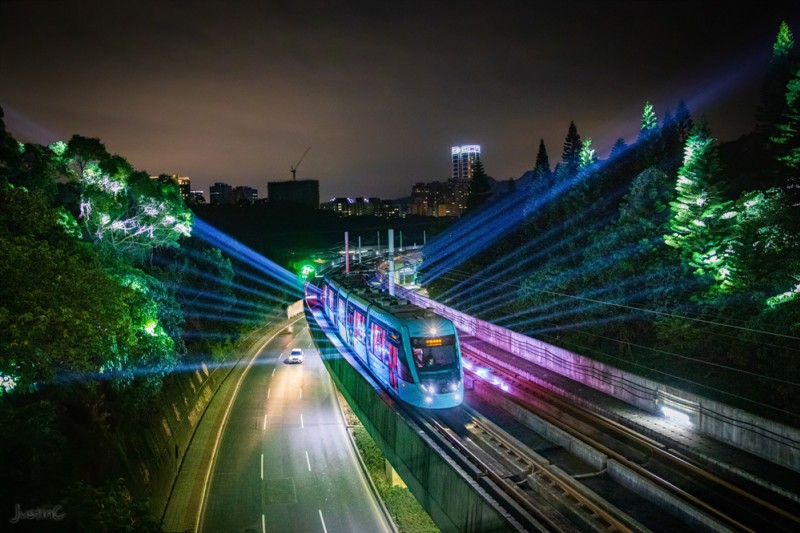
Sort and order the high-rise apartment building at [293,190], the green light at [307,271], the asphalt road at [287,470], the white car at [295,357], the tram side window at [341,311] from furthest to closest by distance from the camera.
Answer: the high-rise apartment building at [293,190]
the green light at [307,271]
the white car at [295,357]
the tram side window at [341,311]
the asphalt road at [287,470]

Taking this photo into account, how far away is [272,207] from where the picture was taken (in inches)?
4075

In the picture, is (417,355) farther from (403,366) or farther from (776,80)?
(776,80)

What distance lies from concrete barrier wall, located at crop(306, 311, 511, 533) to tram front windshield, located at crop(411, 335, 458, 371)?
1.97 metres

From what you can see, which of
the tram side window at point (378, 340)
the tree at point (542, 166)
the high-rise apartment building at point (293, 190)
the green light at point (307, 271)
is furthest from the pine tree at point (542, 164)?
the high-rise apartment building at point (293, 190)

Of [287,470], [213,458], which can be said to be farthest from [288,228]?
[287,470]

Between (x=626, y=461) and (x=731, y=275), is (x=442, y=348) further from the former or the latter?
(x=731, y=275)

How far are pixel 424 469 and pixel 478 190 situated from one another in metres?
56.7

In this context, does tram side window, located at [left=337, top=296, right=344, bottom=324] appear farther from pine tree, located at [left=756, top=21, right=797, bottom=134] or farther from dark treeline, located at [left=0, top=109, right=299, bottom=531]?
pine tree, located at [left=756, top=21, right=797, bottom=134]

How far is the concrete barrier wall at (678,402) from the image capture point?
13.1 metres

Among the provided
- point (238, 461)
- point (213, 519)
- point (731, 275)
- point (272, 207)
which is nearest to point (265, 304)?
point (238, 461)

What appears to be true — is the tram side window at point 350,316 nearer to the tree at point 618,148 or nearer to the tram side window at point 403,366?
the tram side window at point 403,366

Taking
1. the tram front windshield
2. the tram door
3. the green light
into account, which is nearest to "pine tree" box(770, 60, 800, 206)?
the tram front windshield

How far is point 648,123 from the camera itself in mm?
35750

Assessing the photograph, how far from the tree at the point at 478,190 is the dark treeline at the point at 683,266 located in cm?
2591
